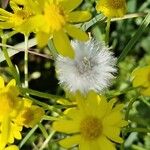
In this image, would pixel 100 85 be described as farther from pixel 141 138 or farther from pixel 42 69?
pixel 42 69

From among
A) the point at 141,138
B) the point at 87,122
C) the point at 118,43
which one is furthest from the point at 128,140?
the point at 87,122

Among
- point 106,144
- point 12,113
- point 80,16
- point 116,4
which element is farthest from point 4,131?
point 116,4

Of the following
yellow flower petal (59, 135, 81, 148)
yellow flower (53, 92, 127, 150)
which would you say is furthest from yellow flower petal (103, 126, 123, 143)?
yellow flower petal (59, 135, 81, 148)

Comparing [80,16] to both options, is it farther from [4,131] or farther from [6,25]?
[4,131]

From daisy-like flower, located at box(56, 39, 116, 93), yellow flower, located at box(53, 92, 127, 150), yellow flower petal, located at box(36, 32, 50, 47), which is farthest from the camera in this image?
daisy-like flower, located at box(56, 39, 116, 93)

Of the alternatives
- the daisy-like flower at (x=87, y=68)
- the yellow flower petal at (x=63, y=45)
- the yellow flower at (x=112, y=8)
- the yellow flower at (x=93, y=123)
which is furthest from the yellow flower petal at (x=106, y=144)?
the yellow flower at (x=112, y=8)

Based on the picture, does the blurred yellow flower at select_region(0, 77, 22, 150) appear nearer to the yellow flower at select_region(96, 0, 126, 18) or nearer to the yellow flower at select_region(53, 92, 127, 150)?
the yellow flower at select_region(53, 92, 127, 150)
